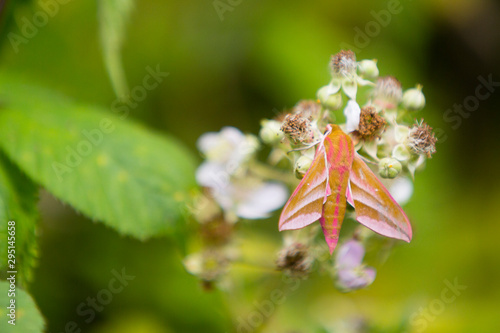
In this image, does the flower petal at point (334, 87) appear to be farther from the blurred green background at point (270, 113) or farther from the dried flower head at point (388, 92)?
the blurred green background at point (270, 113)

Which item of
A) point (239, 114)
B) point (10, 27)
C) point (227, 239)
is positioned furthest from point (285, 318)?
point (10, 27)

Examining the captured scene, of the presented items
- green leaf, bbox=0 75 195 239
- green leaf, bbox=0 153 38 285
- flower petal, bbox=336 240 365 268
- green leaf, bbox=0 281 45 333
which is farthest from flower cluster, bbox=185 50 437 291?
green leaf, bbox=0 281 45 333

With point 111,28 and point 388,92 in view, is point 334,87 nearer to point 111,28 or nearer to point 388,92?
point 388,92

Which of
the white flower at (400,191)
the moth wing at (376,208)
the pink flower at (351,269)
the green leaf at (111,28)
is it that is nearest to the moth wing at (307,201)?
the moth wing at (376,208)

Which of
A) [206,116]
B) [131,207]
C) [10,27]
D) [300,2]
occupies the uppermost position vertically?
[300,2]

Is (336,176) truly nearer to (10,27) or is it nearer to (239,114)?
(10,27)
